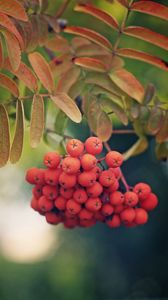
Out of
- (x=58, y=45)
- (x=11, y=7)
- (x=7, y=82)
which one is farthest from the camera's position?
(x=58, y=45)

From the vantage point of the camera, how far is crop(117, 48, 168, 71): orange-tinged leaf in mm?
1804

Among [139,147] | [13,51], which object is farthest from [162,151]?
[13,51]

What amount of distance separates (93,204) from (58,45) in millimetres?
568

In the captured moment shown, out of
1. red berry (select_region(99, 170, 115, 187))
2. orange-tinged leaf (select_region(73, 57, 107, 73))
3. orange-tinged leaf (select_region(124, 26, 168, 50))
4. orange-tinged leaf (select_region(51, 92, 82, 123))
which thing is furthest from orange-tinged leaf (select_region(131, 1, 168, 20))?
red berry (select_region(99, 170, 115, 187))

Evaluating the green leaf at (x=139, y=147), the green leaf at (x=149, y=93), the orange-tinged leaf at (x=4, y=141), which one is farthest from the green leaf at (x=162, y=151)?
the orange-tinged leaf at (x=4, y=141)

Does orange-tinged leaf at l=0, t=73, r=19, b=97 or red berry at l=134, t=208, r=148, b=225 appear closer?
orange-tinged leaf at l=0, t=73, r=19, b=97

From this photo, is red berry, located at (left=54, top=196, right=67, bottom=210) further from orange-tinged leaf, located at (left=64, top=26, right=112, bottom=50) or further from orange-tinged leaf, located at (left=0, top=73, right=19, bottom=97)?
orange-tinged leaf, located at (left=64, top=26, right=112, bottom=50)

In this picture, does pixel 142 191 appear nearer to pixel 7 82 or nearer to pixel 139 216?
pixel 139 216

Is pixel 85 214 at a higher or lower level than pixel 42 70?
lower

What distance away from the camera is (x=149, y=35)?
1.81 metres

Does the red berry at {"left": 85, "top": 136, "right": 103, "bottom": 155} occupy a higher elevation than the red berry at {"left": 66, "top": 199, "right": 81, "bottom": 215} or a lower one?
higher

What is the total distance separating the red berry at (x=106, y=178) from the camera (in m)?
1.69

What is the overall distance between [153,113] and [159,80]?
1.16 meters

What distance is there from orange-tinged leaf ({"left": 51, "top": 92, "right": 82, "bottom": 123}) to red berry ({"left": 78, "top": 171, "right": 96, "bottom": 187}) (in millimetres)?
128
